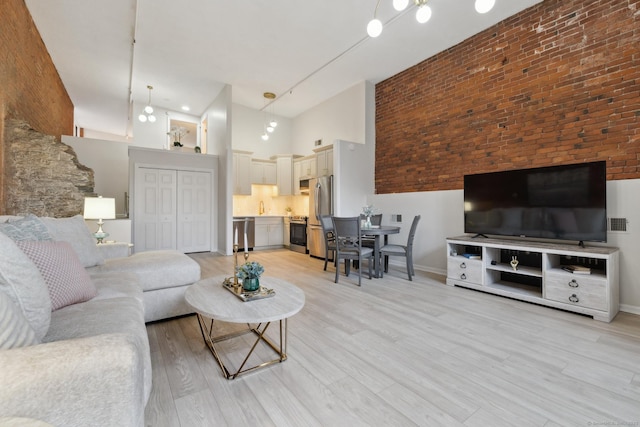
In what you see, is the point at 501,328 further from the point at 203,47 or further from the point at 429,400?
the point at 203,47

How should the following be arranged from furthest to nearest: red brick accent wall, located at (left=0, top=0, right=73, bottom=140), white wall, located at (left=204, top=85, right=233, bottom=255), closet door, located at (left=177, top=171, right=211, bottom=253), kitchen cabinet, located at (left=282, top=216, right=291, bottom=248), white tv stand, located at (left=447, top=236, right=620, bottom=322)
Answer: kitchen cabinet, located at (left=282, top=216, right=291, bottom=248), closet door, located at (left=177, top=171, right=211, bottom=253), white wall, located at (left=204, top=85, right=233, bottom=255), red brick accent wall, located at (left=0, top=0, right=73, bottom=140), white tv stand, located at (left=447, top=236, right=620, bottom=322)

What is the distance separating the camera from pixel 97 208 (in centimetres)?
346

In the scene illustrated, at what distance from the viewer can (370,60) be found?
15.8 ft

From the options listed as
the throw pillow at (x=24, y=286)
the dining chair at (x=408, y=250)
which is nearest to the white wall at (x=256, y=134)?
the dining chair at (x=408, y=250)

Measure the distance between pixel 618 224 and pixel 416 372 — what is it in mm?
2890

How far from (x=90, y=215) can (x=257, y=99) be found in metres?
4.58

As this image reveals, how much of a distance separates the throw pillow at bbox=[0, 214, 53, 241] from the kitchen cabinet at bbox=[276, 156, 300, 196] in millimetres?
5537

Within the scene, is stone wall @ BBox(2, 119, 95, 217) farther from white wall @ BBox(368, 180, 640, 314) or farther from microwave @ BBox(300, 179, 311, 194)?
Answer: white wall @ BBox(368, 180, 640, 314)

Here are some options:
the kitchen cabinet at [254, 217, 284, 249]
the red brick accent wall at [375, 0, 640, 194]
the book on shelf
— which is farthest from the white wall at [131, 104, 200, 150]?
the book on shelf

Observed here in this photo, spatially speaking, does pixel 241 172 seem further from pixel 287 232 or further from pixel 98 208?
pixel 98 208

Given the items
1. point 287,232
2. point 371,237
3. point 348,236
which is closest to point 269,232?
point 287,232

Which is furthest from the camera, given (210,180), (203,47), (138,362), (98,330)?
(210,180)

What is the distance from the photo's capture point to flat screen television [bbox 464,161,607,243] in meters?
2.81

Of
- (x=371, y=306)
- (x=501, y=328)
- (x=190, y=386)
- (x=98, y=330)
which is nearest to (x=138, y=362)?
(x=98, y=330)
